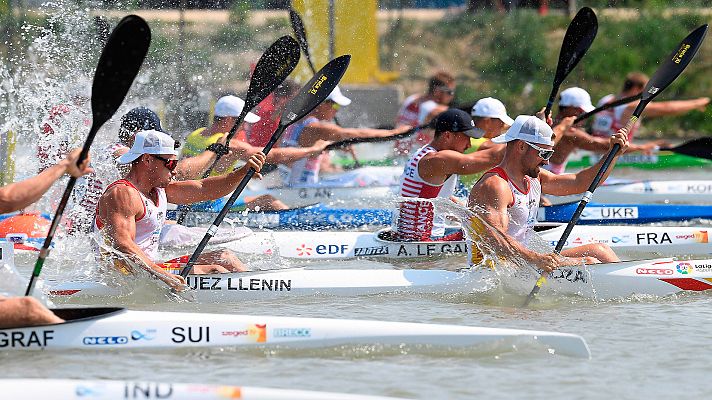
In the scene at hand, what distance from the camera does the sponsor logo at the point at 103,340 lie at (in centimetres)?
582

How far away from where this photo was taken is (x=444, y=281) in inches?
301

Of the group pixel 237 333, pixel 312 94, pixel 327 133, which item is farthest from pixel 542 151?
pixel 327 133

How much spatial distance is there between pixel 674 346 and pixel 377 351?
1.81m

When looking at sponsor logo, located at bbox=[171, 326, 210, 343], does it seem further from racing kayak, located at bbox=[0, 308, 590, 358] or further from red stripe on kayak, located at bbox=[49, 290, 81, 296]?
red stripe on kayak, located at bbox=[49, 290, 81, 296]

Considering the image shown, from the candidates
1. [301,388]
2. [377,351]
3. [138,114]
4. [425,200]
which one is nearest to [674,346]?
[377,351]

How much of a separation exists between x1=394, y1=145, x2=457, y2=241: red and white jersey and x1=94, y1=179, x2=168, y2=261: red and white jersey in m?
2.27

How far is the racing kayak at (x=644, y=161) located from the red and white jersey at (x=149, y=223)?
8.99 metres

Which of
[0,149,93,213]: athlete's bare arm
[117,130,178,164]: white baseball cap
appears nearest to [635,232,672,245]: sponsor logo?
[117,130,178,164]: white baseball cap

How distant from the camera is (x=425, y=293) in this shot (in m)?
7.65

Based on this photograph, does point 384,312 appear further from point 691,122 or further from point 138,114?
point 691,122

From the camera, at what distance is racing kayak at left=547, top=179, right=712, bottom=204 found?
12617 millimetres

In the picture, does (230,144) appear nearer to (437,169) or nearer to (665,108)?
(437,169)

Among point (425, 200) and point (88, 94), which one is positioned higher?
point (88, 94)

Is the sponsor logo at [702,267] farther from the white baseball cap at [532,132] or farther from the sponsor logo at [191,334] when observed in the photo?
the sponsor logo at [191,334]
